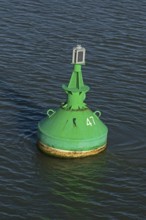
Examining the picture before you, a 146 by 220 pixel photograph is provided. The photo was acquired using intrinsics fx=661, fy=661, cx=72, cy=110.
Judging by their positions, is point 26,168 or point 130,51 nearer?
point 26,168

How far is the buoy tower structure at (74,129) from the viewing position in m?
21.1

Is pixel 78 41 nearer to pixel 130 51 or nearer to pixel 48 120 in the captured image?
pixel 130 51

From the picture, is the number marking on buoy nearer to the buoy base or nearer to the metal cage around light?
the buoy base

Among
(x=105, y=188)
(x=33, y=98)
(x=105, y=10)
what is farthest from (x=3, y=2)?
(x=105, y=188)

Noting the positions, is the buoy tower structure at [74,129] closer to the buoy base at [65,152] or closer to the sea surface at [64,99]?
the buoy base at [65,152]

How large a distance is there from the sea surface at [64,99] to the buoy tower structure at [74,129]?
16.2 inches

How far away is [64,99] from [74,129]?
5.29m

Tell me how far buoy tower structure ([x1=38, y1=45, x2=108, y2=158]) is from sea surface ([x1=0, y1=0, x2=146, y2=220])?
411 mm

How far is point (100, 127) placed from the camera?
71.0ft

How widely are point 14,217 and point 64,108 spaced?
15.2ft

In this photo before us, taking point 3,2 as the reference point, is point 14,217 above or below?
below

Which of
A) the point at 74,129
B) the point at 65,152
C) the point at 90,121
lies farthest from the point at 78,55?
the point at 65,152

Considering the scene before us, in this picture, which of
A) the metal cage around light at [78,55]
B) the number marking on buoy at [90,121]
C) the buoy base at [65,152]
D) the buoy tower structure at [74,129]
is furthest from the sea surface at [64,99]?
the metal cage around light at [78,55]

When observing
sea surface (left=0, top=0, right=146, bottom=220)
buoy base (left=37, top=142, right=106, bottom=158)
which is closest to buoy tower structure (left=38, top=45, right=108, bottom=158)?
buoy base (left=37, top=142, right=106, bottom=158)
